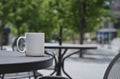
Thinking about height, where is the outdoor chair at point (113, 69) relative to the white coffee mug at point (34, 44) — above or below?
below

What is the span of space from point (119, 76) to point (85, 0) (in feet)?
52.5

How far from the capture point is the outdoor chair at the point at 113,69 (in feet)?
10.7

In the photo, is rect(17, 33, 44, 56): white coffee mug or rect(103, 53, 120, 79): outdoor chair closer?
rect(103, 53, 120, 79): outdoor chair

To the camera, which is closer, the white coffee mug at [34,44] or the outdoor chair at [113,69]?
the outdoor chair at [113,69]

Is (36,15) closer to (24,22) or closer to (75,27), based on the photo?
(24,22)

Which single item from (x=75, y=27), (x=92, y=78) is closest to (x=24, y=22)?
(x=75, y=27)

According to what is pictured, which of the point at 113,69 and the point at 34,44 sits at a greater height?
the point at 34,44

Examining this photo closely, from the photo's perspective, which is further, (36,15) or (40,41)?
(36,15)

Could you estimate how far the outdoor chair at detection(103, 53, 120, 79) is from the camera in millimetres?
3271

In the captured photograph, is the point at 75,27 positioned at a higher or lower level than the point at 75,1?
lower

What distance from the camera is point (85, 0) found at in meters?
19.3

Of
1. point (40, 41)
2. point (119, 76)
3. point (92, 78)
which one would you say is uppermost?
point (40, 41)

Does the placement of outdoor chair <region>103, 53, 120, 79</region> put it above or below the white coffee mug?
below

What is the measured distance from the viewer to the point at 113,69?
335 cm
